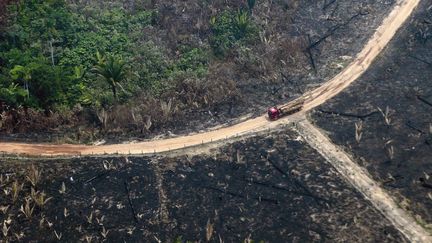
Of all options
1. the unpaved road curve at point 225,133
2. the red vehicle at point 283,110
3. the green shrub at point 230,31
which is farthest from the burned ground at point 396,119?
the green shrub at point 230,31

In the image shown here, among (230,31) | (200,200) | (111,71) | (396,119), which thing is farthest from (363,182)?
(230,31)

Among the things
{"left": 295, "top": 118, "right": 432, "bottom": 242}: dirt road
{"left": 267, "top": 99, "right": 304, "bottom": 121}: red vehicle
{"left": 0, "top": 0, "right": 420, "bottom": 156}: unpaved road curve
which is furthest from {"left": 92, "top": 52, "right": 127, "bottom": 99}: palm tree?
{"left": 295, "top": 118, "right": 432, "bottom": 242}: dirt road

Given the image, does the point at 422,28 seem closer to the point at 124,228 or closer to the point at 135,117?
the point at 135,117

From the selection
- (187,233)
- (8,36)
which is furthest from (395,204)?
(8,36)

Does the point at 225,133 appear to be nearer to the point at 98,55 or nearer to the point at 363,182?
the point at 363,182

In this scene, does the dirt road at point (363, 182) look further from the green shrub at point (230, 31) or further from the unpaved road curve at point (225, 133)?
the green shrub at point (230, 31)

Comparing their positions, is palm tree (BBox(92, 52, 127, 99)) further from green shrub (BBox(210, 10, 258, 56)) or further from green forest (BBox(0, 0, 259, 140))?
green shrub (BBox(210, 10, 258, 56))
